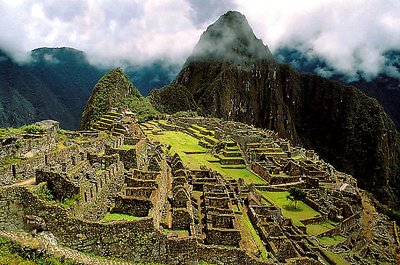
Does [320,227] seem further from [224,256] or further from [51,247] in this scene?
[51,247]

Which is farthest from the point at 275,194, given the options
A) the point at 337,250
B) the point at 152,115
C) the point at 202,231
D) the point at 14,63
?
the point at 152,115

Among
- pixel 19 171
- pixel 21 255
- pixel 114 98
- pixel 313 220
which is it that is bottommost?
pixel 313 220

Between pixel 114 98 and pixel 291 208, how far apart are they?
61153 mm

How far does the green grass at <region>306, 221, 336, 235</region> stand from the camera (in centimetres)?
2925

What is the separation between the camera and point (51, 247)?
37.0 ft

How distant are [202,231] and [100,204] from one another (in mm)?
5174

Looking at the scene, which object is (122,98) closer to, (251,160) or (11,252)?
(251,160)

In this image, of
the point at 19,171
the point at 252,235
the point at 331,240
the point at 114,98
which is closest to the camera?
the point at 19,171

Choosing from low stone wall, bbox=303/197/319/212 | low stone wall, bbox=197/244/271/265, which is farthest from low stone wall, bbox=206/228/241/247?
low stone wall, bbox=303/197/319/212

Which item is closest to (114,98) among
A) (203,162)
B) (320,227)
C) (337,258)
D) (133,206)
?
(203,162)

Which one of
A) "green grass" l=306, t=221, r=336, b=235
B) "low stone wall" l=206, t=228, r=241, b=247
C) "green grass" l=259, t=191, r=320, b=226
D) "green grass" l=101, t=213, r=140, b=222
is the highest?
"green grass" l=101, t=213, r=140, b=222

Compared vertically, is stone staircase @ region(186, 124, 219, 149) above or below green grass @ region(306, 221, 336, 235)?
above

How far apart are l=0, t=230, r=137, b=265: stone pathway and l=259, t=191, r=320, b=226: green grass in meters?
20.6

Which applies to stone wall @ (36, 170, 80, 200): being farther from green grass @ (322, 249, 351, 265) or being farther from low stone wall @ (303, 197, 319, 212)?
low stone wall @ (303, 197, 319, 212)
